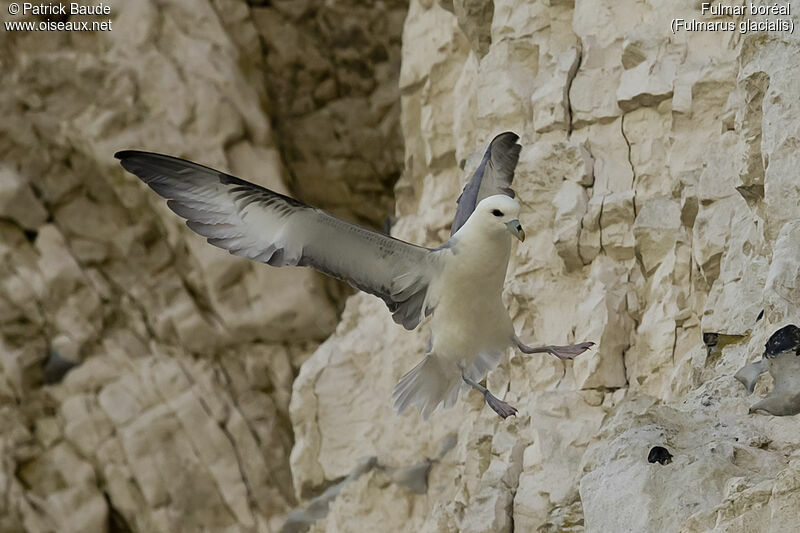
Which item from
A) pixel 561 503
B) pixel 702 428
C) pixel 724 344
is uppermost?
pixel 724 344

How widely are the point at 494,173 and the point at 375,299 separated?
3.71 metres

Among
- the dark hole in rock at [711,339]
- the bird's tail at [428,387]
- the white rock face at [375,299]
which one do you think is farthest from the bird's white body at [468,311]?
the dark hole in rock at [711,339]

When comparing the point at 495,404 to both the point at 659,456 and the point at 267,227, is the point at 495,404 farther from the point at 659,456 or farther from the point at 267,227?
the point at 267,227

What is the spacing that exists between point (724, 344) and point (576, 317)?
1897mm

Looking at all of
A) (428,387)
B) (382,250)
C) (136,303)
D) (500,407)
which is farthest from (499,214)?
(136,303)

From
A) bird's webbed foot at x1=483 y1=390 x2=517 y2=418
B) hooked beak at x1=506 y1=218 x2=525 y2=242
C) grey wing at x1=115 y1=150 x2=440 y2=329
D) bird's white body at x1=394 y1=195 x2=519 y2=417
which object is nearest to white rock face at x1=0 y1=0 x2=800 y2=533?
bird's webbed foot at x1=483 y1=390 x2=517 y2=418

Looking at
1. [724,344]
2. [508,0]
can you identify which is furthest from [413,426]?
[724,344]

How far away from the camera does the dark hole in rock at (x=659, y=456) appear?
184 inches

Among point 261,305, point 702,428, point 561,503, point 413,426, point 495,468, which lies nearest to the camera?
point 702,428

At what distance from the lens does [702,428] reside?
193 inches

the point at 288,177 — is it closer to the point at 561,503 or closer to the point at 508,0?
the point at 508,0

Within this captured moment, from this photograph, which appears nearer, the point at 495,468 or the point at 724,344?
the point at 724,344

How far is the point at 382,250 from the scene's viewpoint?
546 centimetres

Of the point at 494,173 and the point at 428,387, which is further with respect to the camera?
the point at 494,173
